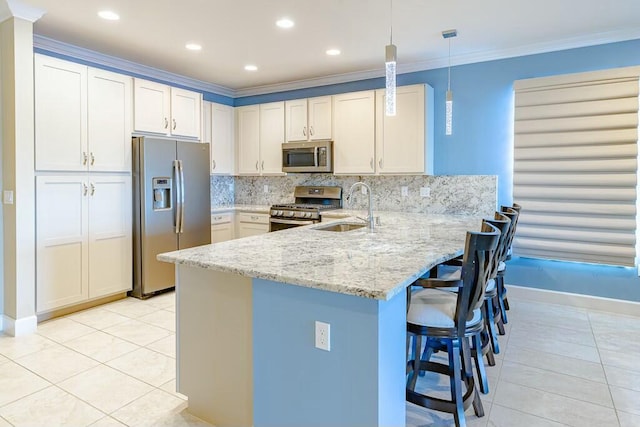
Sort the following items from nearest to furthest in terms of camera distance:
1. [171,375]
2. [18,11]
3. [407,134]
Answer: [171,375], [18,11], [407,134]

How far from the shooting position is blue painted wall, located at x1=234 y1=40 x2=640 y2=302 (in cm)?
382

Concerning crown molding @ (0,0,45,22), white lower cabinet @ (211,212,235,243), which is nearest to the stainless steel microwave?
white lower cabinet @ (211,212,235,243)

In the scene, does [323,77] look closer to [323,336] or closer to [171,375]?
[171,375]

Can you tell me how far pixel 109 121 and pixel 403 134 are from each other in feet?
9.97

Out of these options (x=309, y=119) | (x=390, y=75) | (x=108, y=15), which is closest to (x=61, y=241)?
(x=108, y=15)

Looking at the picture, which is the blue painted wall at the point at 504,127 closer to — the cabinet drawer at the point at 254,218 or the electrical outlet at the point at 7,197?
the cabinet drawer at the point at 254,218

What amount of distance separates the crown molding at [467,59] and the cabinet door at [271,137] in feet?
1.29

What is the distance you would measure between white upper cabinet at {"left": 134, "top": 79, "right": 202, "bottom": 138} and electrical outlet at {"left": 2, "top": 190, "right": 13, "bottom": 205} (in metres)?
1.33

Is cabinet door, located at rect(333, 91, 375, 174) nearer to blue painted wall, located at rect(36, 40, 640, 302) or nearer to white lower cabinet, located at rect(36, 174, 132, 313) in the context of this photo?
blue painted wall, located at rect(36, 40, 640, 302)

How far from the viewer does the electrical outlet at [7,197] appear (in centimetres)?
328

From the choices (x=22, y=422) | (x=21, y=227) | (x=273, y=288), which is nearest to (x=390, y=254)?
(x=273, y=288)

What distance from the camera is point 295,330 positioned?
170cm

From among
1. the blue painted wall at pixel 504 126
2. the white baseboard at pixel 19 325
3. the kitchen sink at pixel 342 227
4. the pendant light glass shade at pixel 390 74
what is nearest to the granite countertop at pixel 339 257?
the kitchen sink at pixel 342 227

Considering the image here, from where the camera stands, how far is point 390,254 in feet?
6.93
